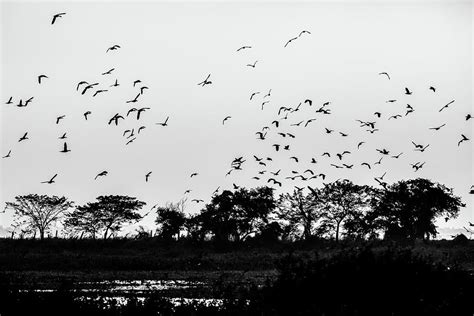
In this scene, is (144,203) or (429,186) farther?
(144,203)

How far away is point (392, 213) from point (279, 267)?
75799 mm

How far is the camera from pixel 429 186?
299 feet

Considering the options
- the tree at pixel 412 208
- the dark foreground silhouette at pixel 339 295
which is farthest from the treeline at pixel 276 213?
the dark foreground silhouette at pixel 339 295

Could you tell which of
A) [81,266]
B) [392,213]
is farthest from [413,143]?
[392,213]

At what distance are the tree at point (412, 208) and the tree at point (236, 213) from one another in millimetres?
17390

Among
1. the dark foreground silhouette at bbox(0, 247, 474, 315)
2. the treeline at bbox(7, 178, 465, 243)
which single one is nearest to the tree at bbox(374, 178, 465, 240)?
the treeline at bbox(7, 178, 465, 243)

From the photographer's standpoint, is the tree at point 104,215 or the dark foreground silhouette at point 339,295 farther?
the tree at point 104,215

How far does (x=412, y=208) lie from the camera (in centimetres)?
8631

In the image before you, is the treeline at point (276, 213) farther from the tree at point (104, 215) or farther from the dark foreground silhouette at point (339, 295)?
the dark foreground silhouette at point (339, 295)

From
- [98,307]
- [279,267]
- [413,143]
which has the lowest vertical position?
[98,307]

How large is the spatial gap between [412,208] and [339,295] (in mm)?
76286

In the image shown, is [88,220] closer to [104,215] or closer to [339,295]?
[104,215]

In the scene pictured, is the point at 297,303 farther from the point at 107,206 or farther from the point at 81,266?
the point at 107,206

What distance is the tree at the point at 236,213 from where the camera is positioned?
85.2m
